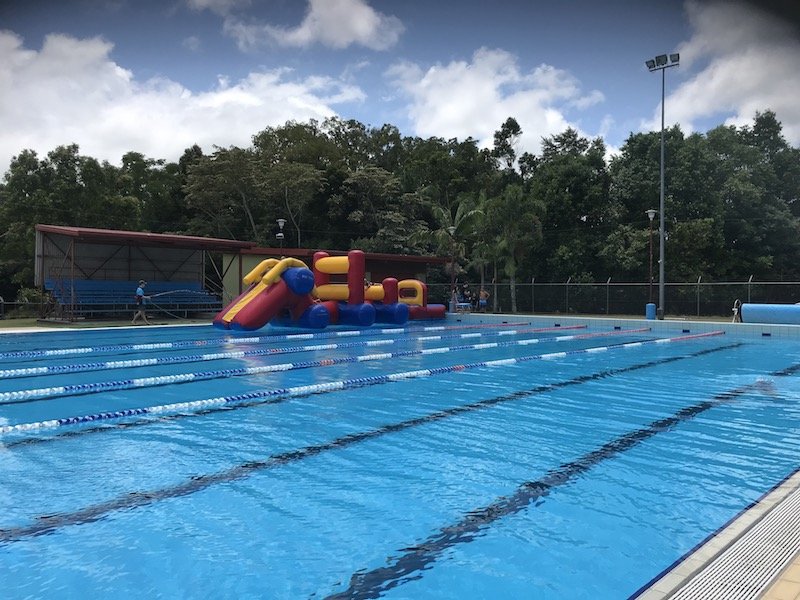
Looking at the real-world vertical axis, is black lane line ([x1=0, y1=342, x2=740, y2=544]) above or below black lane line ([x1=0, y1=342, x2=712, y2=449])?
below

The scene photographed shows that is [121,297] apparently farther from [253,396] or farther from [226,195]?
[253,396]

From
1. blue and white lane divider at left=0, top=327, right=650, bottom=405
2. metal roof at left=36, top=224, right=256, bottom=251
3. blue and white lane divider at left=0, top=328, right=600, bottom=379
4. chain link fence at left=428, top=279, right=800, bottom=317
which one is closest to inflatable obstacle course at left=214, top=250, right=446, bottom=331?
blue and white lane divider at left=0, top=328, right=600, bottom=379

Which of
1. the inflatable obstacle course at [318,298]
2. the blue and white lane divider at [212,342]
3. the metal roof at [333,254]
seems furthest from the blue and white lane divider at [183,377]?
the metal roof at [333,254]

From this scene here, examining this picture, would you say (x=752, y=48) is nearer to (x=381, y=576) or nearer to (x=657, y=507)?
(x=657, y=507)

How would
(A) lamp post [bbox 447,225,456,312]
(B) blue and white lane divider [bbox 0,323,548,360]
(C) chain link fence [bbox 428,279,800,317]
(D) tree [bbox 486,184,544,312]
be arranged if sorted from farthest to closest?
(A) lamp post [bbox 447,225,456,312]
(D) tree [bbox 486,184,544,312]
(C) chain link fence [bbox 428,279,800,317]
(B) blue and white lane divider [bbox 0,323,548,360]

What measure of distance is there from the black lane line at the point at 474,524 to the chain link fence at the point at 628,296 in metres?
21.3

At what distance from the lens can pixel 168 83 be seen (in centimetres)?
1847

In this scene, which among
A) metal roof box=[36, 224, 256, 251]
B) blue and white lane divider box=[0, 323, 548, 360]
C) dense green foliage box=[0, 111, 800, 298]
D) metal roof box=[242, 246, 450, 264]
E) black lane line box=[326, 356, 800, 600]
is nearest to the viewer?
black lane line box=[326, 356, 800, 600]

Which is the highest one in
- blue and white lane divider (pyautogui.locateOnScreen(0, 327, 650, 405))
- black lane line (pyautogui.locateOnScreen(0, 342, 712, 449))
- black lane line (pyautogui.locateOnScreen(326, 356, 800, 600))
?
blue and white lane divider (pyautogui.locateOnScreen(0, 327, 650, 405))

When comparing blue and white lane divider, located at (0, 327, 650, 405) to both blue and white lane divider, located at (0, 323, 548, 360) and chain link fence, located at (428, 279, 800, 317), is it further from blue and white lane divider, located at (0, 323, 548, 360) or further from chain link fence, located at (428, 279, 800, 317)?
chain link fence, located at (428, 279, 800, 317)

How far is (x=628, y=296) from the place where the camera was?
26.5 m

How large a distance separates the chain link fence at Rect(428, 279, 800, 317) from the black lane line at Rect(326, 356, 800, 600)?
21.3 m

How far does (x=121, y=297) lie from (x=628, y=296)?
21405 millimetres

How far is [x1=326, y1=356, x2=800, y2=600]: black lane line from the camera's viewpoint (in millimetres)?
2957
